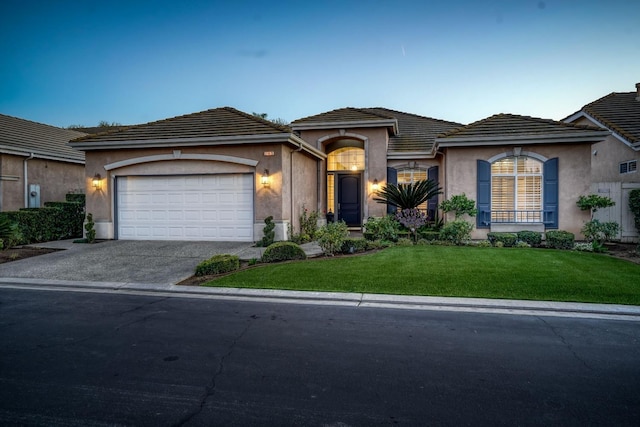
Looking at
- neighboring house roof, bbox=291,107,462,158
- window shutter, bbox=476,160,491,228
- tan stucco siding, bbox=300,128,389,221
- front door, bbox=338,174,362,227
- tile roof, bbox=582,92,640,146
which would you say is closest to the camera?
window shutter, bbox=476,160,491,228

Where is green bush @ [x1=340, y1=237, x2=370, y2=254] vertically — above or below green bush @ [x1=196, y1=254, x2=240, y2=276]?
above

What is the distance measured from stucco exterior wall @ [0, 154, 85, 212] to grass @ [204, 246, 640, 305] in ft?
42.8

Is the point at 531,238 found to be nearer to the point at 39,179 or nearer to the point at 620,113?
the point at 620,113

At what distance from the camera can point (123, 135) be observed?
14.0m

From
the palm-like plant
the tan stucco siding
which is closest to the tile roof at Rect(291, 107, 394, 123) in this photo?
the tan stucco siding

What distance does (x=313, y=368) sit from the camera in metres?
3.76

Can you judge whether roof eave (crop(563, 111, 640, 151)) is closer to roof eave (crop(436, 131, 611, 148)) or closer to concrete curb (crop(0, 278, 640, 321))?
roof eave (crop(436, 131, 611, 148))

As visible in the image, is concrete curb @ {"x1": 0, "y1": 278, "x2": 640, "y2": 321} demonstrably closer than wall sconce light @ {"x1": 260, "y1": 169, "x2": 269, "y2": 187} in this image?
Yes

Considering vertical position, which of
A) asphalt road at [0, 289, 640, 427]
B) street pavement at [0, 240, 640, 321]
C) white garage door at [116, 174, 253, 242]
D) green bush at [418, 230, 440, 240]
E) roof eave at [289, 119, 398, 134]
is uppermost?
roof eave at [289, 119, 398, 134]

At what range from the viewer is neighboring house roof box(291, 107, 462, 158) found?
52.5 ft

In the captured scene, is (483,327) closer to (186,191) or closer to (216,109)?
(186,191)

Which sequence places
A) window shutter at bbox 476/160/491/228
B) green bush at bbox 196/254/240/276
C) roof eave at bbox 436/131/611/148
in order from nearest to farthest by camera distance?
green bush at bbox 196/254/240/276 < roof eave at bbox 436/131/611/148 < window shutter at bbox 476/160/491/228

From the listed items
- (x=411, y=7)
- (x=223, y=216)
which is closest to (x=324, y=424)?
(x=223, y=216)

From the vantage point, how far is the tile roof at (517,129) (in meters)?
12.5
